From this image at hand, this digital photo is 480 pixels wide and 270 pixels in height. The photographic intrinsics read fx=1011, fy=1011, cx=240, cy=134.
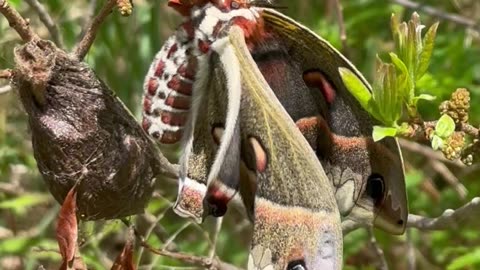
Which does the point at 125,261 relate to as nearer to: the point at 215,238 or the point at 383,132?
the point at 383,132

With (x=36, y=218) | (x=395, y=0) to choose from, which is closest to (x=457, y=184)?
(x=395, y=0)

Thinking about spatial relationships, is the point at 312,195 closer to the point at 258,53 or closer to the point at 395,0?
the point at 258,53

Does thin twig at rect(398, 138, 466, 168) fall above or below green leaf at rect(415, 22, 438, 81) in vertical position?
below

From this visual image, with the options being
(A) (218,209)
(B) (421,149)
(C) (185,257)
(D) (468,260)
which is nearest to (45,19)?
(C) (185,257)

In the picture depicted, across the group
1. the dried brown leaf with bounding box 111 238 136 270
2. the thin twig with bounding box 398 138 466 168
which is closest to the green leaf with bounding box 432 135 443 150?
the dried brown leaf with bounding box 111 238 136 270

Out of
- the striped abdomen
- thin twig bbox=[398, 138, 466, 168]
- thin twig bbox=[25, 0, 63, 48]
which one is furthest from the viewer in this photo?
thin twig bbox=[398, 138, 466, 168]

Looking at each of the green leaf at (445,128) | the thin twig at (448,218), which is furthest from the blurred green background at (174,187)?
the green leaf at (445,128)

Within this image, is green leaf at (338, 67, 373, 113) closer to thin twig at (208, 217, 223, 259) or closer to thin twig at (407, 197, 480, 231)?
thin twig at (407, 197, 480, 231)
